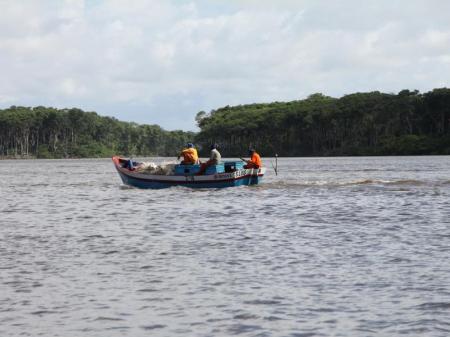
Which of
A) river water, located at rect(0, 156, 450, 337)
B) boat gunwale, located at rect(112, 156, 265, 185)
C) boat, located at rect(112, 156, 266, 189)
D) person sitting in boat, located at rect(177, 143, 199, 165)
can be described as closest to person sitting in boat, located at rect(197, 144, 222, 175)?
boat, located at rect(112, 156, 266, 189)

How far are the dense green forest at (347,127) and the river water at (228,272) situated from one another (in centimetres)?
11041

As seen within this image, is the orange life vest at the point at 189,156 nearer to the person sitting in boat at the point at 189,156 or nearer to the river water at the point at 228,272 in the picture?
the person sitting in boat at the point at 189,156

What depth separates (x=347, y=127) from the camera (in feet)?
494

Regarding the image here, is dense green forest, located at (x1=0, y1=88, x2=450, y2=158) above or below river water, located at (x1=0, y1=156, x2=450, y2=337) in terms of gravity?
above

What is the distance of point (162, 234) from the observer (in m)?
21.4

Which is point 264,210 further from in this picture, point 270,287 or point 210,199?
point 270,287

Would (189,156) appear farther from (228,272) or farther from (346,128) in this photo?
(346,128)

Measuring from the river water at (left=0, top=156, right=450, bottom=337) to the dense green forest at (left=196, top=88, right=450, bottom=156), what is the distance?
4347 inches

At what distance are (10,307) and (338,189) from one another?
29.1 m

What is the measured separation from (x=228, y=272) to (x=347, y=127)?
138 m

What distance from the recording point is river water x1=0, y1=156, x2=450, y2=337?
436 inches

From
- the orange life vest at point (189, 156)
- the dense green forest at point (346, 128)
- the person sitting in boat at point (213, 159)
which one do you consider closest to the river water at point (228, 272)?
the person sitting in boat at point (213, 159)

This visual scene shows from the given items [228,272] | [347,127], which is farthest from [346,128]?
[228,272]

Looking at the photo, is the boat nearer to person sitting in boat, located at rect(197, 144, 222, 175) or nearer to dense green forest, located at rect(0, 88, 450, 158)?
person sitting in boat, located at rect(197, 144, 222, 175)
